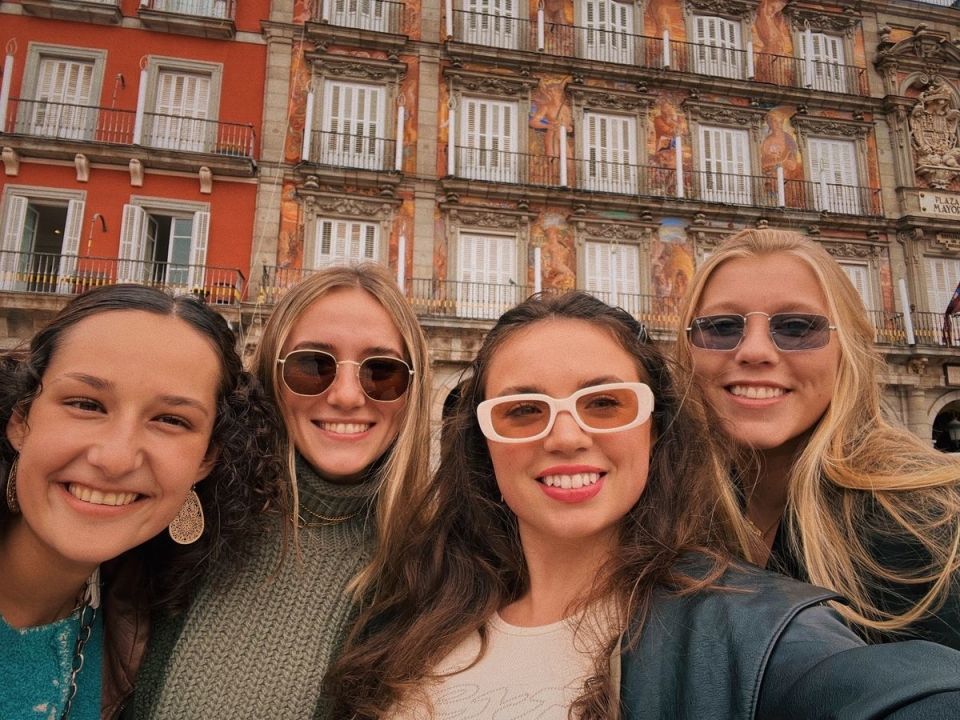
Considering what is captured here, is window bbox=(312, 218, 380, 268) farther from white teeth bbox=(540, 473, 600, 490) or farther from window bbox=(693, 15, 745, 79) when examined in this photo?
white teeth bbox=(540, 473, 600, 490)

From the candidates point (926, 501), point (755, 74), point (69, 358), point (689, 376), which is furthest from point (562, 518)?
point (755, 74)

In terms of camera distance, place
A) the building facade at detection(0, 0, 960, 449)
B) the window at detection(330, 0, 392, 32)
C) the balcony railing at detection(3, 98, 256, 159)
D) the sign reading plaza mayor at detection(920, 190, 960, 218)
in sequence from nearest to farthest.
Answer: the balcony railing at detection(3, 98, 256, 159) → the building facade at detection(0, 0, 960, 449) → the window at detection(330, 0, 392, 32) → the sign reading plaza mayor at detection(920, 190, 960, 218)

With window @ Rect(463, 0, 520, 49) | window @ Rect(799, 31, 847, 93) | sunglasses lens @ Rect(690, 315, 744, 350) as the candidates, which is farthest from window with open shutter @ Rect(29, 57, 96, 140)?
window @ Rect(799, 31, 847, 93)

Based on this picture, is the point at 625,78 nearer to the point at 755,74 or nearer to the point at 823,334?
the point at 755,74

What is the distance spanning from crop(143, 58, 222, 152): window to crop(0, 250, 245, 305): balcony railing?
2.65m

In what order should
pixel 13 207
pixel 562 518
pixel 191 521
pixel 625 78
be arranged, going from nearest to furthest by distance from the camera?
1. pixel 562 518
2. pixel 191 521
3. pixel 13 207
4. pixel 625 78

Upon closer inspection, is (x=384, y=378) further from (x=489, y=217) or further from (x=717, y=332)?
(x=489, y=217)

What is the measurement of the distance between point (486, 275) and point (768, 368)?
38.5 feet

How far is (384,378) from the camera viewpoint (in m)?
2.41

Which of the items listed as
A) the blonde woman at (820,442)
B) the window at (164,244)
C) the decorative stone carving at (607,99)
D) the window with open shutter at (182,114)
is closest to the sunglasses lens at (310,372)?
the blonde woman at (820,442)

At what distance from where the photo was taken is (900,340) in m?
14.2

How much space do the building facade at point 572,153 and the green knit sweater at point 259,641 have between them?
31.8 ft

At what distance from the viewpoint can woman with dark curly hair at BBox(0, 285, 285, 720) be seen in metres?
1.54

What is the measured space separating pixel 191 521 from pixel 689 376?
5.21 feet
